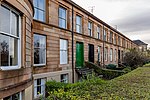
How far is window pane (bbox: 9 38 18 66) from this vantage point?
691cm

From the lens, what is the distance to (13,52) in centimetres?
711

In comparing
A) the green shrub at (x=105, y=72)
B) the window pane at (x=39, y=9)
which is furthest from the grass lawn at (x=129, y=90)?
the green shrub at (x=105, y=72)

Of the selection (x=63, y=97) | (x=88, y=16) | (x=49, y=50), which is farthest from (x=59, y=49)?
(x=63, y=97)

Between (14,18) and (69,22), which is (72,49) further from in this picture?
(14,18)

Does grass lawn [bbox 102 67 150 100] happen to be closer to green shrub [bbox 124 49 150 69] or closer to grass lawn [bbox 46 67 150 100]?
grass lawn [bbox 46 67 150 100]

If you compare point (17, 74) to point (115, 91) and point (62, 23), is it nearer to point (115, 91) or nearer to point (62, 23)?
point (115, 91)

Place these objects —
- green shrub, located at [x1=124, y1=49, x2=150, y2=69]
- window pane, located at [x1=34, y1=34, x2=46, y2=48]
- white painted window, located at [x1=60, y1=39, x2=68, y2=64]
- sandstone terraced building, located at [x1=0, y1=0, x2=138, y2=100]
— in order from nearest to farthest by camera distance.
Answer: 1. sandstone terraced building, located at [x1=0, y1=0, x2=138, y2=100]
2. window pane, located at [x1=34, y1=34, x2=46, y2=48]
3. white painted window, located at [x1=60, y1=39, x2=68, y2=64]
4. green shrub, located at [x1=124, y1=49, x2=150, y2=69]

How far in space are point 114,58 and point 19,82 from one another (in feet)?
110

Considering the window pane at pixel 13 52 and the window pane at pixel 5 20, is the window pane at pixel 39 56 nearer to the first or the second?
the window pane at pixel 13 52

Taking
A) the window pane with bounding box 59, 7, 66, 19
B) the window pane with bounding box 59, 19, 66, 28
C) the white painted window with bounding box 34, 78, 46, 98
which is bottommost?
the white painted window with bounding box 34, 78, 46, 98

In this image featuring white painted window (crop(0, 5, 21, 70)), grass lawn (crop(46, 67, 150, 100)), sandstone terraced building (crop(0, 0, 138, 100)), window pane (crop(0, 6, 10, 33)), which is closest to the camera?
grass lawn (crop(46, 67, 150, 100))

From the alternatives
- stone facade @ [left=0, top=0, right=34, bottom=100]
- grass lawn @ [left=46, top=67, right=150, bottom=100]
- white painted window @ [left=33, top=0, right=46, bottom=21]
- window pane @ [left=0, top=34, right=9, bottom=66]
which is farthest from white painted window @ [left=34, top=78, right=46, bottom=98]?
grass lawn @ [left=46, top=67, right=150, bottom=100]

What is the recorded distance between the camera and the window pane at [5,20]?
20.2 feet

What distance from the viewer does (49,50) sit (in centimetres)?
1672
